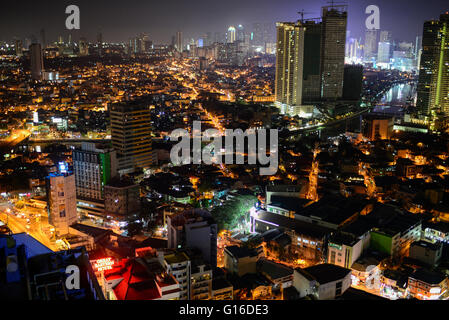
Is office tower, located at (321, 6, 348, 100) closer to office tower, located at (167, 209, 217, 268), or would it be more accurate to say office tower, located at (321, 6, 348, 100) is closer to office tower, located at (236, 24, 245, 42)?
office tower, located at (167, 209, 217, 268)

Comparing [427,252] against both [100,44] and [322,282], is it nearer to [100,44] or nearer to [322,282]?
[322,282]

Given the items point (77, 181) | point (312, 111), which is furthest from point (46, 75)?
point (77, 181)

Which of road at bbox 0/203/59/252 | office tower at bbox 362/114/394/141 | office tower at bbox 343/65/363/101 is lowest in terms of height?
Answer: road at bbox 0/203/59/252

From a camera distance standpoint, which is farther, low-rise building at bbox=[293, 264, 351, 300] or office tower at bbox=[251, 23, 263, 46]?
office tower at bbox=[251, 23, 263, 46]

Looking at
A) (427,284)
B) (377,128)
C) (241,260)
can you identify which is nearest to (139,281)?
(241,260)

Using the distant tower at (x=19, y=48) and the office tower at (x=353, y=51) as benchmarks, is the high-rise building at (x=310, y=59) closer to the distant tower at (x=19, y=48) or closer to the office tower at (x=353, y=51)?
the office tower at (x=353, y=51)

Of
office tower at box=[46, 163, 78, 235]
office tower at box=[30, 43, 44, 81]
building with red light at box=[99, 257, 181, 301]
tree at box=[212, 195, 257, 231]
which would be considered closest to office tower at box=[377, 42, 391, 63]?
office tower at box=[30, 43, 44, 81]
